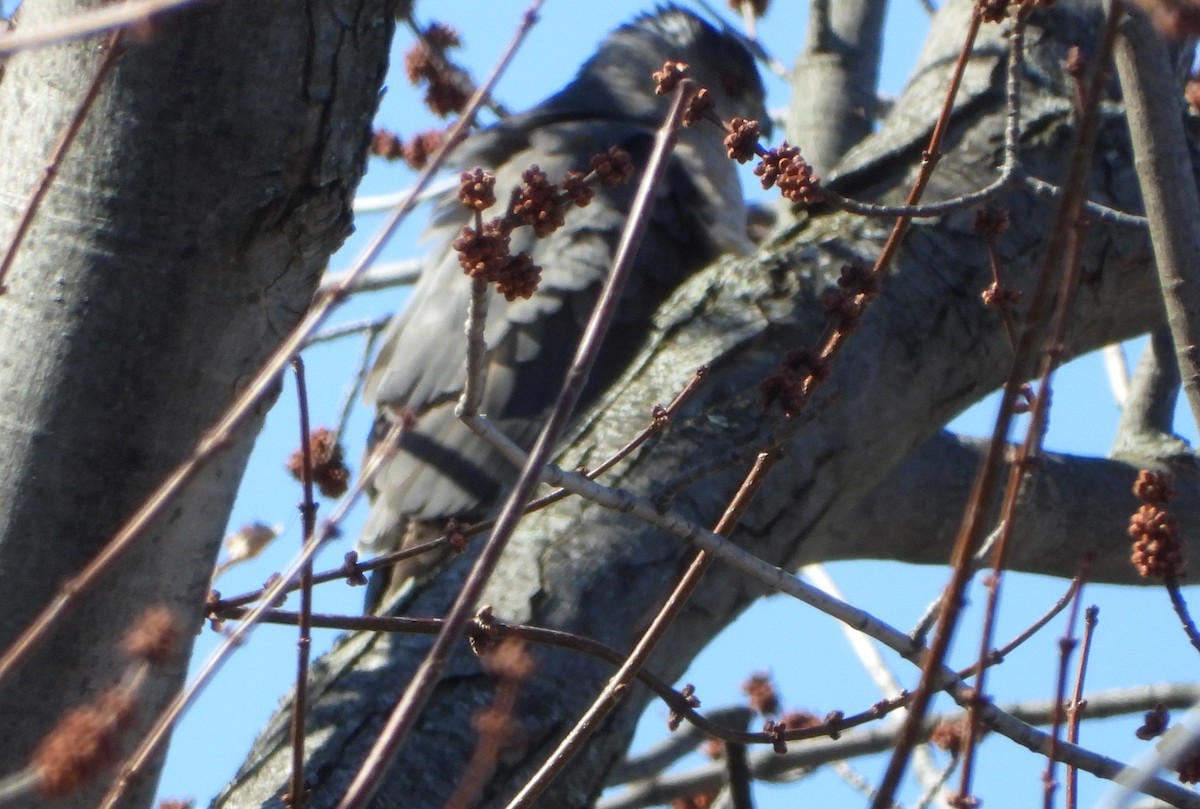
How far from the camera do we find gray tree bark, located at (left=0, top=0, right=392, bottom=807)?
1435 mm

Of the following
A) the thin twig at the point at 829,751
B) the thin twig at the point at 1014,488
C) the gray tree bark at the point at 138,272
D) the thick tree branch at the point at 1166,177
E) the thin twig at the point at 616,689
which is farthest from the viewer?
the thin twig at the point at 829,751

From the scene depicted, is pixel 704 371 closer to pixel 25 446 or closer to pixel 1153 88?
pixel 1153 88

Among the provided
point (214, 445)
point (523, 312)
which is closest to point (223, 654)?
point (214, 445)

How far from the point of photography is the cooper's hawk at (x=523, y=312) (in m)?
4.09

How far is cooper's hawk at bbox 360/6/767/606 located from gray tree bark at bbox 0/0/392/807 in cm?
198

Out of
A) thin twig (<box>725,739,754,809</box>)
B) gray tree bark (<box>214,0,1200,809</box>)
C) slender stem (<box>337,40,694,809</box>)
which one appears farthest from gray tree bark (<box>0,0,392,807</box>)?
thin twig (<box>725,739,754,809</box>)

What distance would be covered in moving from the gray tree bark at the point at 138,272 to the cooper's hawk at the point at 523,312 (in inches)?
77.9

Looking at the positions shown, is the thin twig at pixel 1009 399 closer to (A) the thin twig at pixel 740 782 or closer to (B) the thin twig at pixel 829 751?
(A) the thin twig at pixel 740 782

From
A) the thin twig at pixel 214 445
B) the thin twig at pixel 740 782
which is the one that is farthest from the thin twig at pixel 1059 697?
the thin twig at pixel 740 782

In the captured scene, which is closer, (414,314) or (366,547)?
(366,547)

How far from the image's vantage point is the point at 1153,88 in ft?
5.54

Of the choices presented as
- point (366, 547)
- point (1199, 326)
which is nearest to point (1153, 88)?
point (1199, 326)

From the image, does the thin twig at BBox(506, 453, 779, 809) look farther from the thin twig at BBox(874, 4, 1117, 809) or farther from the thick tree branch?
the thick tree branch

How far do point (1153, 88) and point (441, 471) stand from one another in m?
2.66
